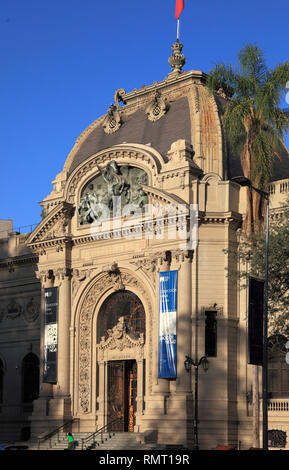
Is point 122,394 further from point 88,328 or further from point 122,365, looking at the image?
point 88,328

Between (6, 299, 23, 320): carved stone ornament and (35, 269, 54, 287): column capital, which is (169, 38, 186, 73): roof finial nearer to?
(35, 269, 54, 287): column capital

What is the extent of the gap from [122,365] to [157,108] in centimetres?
1616

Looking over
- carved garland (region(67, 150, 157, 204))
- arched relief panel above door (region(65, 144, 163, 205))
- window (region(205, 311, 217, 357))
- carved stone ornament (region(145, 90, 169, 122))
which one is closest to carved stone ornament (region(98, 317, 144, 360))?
window (region(205, 311, 217, 357))

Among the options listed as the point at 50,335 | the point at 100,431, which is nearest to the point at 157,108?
the point at 50,335

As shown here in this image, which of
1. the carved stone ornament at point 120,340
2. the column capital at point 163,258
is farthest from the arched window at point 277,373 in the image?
the carved stone ornament at point 120,340

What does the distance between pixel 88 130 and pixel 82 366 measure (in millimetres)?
16311

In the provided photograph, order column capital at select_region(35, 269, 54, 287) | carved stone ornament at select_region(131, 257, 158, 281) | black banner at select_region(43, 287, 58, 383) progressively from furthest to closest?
column capital at select_region(35, 269, 54, 287), black banner at select_region(43, 287, 58, 383), carved stone ornament at select_region(131, 257, 158, 281)

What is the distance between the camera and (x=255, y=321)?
109 ft

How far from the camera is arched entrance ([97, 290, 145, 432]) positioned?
48.2 metres

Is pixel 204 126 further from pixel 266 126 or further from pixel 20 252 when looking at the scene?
pixel 20 252

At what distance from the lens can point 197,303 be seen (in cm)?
4469

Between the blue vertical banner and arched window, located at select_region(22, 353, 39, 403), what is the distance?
14238 mm

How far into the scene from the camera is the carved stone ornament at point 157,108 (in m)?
51.0
